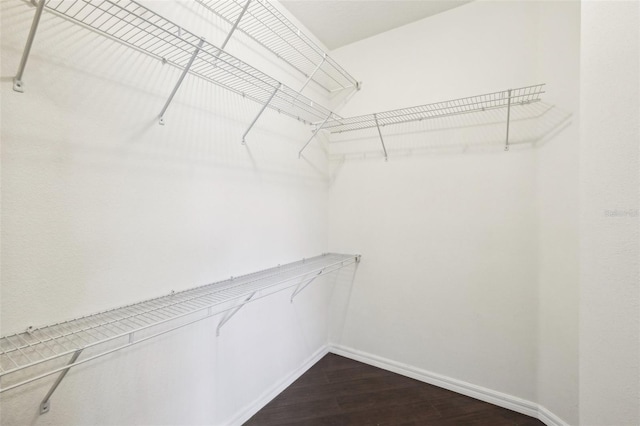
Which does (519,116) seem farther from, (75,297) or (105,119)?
(75,297)

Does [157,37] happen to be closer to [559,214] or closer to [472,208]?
[472,208]

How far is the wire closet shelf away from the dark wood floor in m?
1.86

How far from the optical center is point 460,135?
1.83 metres

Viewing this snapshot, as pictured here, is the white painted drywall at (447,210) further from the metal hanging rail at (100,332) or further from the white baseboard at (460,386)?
the metal hanging rail at (100,332)

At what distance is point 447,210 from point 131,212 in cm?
186

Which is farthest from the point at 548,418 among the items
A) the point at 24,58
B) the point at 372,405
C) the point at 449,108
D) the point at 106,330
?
the point at 24,58

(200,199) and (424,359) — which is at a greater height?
(200,199)

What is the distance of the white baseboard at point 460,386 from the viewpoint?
5.15ft

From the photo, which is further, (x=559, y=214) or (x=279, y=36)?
(x=279, y=36)

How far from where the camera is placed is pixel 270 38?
5.63ft

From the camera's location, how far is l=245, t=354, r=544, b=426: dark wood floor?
1.55 metres

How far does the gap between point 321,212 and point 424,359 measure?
1370 mm

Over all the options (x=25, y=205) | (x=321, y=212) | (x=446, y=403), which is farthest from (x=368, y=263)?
(x=25, y=205)

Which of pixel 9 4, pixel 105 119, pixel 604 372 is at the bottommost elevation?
pixel 604 372
